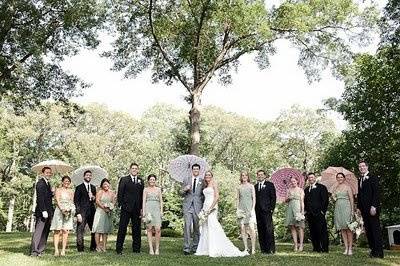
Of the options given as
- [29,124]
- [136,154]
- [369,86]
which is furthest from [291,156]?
[29,124]

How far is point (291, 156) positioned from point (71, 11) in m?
32.4

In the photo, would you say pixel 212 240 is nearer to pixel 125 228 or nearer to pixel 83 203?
pixel 125 228

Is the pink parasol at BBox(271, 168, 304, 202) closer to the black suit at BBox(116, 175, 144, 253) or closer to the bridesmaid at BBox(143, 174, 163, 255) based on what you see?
the bridesmaid at BBox(143, 174, 163, 255)

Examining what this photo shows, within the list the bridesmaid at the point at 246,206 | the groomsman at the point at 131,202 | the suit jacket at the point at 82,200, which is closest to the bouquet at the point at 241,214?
the bridesmaid at the point at 246,206

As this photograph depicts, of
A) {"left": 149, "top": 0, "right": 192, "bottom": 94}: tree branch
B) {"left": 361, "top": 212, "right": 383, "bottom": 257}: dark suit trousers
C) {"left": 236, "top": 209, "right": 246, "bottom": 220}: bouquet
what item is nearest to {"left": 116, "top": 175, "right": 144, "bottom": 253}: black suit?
{"left": 236, "top": 209, "right": 246, "bottom": 220}: bouquet

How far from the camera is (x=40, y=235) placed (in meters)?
11.8

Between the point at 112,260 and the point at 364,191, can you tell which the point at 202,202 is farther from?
the point at 364,191

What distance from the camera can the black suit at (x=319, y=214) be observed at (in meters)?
13.0

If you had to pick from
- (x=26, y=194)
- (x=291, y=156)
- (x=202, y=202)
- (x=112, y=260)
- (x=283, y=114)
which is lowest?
(x=112, y=260)

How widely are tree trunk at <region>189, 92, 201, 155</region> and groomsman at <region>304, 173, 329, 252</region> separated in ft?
23.4

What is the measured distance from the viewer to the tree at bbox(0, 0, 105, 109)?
735 inches

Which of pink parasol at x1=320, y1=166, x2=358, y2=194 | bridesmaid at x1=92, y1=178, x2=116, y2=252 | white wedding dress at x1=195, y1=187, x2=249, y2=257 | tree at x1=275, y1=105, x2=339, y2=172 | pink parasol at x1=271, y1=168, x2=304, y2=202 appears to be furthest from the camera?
tree at x1=275, y1=105, x2=339, y2=172

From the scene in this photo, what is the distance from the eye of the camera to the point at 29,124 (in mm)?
41625

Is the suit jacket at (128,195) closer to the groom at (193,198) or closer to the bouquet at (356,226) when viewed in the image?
the groom at (193,198)
